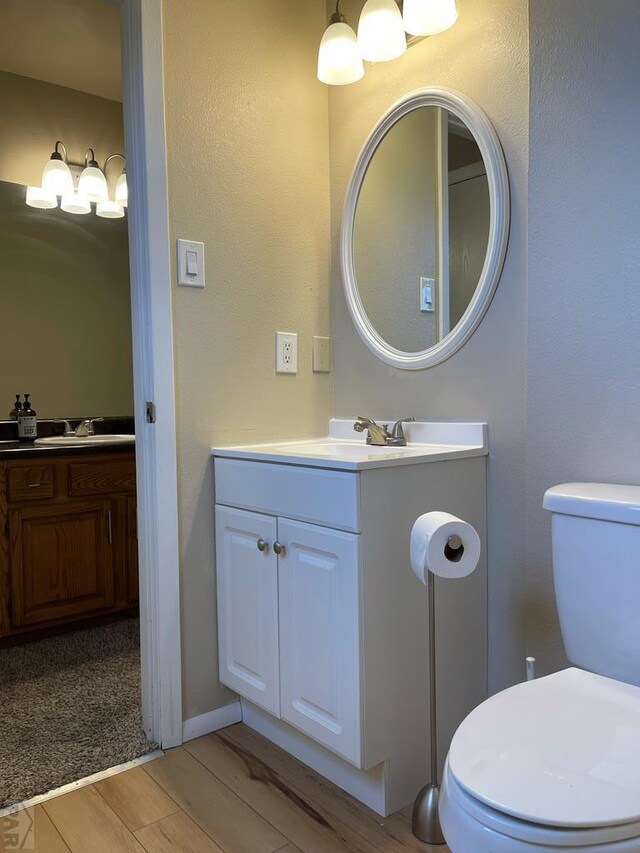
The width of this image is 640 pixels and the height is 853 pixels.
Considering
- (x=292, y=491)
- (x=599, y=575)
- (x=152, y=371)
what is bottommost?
(x=599, y=575)

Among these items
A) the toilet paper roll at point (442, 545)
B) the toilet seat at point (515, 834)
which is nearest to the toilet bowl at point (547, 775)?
the toilet seat at point (515, 834)

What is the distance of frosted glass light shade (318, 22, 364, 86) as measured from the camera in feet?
5.52

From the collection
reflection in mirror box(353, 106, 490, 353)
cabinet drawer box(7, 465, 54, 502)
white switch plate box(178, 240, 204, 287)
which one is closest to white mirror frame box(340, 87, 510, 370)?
reflection in mirror box(353, 106, 490, 353)

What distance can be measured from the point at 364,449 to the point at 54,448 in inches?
52.7

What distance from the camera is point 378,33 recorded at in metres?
1.60

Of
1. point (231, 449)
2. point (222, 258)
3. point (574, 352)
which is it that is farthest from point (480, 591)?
point (222, 258)

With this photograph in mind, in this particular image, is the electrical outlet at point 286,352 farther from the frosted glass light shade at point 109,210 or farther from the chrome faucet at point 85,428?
the frosted glass light shade at point 109,210

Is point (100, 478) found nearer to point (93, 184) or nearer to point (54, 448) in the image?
point (54, 448)

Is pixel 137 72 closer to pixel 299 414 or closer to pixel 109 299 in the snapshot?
pixel 299 414

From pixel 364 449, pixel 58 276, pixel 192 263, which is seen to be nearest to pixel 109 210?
pixel 58 276

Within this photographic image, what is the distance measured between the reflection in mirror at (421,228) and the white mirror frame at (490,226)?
0.06 ft

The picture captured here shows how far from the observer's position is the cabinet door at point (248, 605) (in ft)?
4.95

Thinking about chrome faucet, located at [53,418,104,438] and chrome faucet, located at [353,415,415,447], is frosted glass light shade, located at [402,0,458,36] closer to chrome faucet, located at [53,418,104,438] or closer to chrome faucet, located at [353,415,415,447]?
chrome faucet, located at [353,415,415,447]

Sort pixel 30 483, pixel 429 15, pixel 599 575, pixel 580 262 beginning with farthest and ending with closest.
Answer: pixel 30 483
pixel 429 15
pixel 580 262
pixel 599 575
